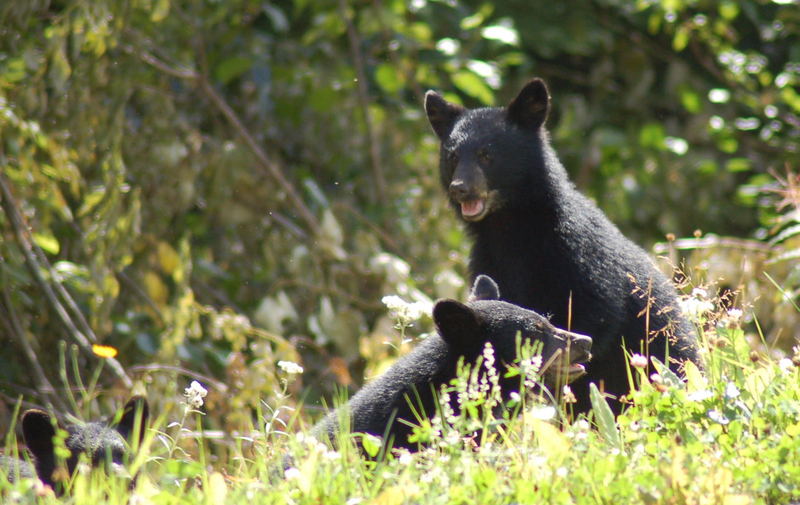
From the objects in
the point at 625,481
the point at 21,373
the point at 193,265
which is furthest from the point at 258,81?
the point at 625,481

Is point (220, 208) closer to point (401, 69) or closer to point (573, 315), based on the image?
point (401, 69)

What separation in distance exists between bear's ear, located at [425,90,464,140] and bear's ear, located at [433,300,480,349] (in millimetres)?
2258

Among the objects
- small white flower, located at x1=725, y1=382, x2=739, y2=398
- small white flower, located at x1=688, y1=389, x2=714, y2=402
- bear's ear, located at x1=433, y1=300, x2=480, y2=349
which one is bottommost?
bear's ear, located at x1=433, y1=300, x2=480, y2=349

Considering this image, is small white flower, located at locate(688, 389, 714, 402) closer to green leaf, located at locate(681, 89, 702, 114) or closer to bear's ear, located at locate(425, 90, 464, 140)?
bear's ear, located at locate(425, 90, 464, 140)

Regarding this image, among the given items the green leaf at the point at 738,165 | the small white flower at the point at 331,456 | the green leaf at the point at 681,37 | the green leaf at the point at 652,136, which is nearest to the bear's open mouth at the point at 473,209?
the small white flower at the point at 331,456

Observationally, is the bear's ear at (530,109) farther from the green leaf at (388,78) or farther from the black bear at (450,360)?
the green leaf at (388,78)

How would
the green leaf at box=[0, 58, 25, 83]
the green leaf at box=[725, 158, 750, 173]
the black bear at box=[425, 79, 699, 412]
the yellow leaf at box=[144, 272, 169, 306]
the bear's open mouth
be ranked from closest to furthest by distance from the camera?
the black bear at box=[425, 79, 699, 412], the bear's open mouth, the green leaf at box=[0, 58, 25, 83], the yellow leaf at box=[144, 272, 169, 306], the green leaf at box=[725, 158, 750, 173]

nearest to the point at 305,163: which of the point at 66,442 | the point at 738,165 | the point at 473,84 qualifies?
the point at 473,84

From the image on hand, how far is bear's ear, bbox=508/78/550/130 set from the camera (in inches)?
250

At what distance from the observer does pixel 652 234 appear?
40.3 ft

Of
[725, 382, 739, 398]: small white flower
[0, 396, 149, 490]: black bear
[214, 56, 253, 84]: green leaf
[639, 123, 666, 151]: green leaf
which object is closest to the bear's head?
[0, 396, 149, 490]: black bear

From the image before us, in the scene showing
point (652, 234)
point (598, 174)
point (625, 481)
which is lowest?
point (652, 234)

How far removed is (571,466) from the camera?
3.34m

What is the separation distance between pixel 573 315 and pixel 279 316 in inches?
118
